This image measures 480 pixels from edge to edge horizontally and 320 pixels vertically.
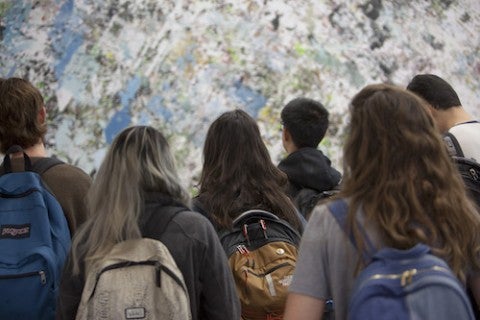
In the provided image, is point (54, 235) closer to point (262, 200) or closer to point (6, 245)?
point (6, 245)

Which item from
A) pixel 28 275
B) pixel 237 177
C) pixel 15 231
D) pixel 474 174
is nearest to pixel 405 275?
pixel 474 174

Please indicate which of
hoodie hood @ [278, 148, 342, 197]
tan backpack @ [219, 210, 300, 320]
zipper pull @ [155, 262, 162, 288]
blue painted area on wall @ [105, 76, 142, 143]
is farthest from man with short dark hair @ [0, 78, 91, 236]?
blue painted area on wall @ [105, 76, 142, 143]

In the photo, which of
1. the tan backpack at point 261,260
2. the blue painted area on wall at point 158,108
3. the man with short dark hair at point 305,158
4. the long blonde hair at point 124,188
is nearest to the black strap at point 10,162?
the long blonde hair at point 124,188

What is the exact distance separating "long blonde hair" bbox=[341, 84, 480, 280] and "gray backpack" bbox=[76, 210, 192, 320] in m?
0.61

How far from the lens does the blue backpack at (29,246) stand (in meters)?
2.70

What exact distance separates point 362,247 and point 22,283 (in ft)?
4.33

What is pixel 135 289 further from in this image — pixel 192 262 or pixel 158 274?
pixel 192 262

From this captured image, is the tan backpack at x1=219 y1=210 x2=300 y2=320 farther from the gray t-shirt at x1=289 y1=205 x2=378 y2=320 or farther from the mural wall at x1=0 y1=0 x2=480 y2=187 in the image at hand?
the mural wall at x1=0 y1=0 x2=480 y2=187

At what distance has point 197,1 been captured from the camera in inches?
206

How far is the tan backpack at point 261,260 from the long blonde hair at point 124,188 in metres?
0.45

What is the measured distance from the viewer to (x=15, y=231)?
2.79 m

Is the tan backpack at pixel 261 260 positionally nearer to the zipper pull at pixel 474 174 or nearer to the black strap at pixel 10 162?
the zipper pull at pixel 474 174

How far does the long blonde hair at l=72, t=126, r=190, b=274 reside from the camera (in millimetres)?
2363

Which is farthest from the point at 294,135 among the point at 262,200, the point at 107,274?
the point at 107,274
